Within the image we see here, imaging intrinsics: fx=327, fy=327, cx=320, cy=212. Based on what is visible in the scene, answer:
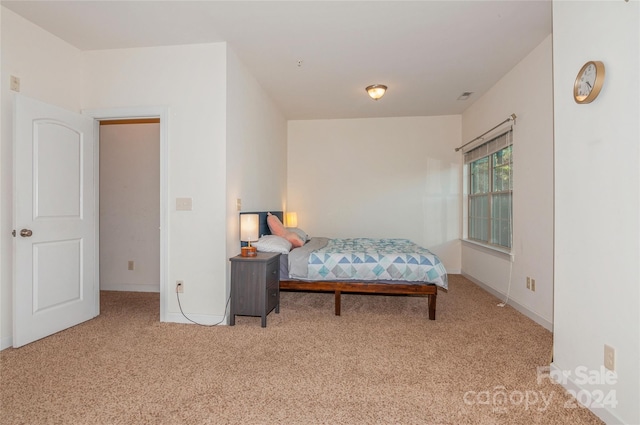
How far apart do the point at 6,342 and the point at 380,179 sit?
4945mm

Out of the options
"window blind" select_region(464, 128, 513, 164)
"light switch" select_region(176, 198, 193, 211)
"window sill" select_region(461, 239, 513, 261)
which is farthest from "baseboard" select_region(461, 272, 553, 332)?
A: "light switch" select_region(176, 198, 193, 211)

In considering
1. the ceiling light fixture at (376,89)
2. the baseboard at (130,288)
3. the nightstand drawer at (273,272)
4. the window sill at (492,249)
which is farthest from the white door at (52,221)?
the window sill at (492,249)

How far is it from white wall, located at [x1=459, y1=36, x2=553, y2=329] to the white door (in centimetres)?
432

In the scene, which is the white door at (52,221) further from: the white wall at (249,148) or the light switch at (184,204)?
the white wall at (249,148)

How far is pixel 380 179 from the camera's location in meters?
5.68

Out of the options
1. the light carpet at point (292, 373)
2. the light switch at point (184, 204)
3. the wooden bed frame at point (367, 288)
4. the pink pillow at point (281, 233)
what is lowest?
the light carpet at point (292, 373)

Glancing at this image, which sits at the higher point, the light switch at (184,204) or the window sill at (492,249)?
the light switch at (184,204)

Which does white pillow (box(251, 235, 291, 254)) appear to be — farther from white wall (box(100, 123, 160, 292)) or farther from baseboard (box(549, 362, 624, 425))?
baseboard (box(549, 362, 624, 425))

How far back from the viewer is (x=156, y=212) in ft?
14.3

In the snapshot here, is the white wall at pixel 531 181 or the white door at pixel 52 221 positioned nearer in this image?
the white door at pixel 52 221

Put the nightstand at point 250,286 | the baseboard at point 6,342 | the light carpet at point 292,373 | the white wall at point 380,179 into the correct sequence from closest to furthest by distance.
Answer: the light carpet at point 292,373
the baseboard at point 6,342
the nightstand at point 250,286
the white wall at point 380,179

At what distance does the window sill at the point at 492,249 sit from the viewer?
12.4 feet

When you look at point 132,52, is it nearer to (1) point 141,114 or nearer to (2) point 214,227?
(1) point 141,114

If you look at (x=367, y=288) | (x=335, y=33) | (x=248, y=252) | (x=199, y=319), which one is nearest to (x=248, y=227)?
(x=248, y=252)
